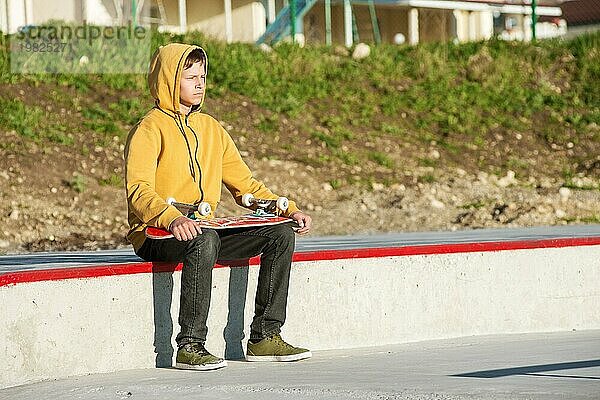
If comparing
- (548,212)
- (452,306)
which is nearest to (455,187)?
(548,212)

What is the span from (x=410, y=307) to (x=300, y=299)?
74 cm

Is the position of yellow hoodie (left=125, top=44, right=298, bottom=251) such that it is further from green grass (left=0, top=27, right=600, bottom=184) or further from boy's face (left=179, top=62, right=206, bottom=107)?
green grass (left=0, top=27, right=600, bottom=184)

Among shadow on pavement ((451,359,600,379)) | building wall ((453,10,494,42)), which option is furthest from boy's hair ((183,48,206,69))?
building wall ((453,10,494,42))

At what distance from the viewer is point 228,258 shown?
606 cm

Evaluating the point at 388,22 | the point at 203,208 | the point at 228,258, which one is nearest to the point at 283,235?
the point at 228,258

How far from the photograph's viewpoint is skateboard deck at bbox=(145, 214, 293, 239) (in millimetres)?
5656

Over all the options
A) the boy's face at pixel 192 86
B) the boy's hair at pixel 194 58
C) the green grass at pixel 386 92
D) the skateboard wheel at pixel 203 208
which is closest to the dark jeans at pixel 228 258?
the skateboard wheel at pixel 203 208

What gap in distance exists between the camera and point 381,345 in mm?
6785

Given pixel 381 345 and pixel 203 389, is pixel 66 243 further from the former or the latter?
pixel 203 389

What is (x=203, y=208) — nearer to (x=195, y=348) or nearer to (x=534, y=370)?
(x=195, y=348)

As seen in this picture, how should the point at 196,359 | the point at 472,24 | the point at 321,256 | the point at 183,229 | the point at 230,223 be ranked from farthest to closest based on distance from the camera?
the point at 472,24
the point at 321,256
the point at 230,223
the point at 196,359
the point at 183,229

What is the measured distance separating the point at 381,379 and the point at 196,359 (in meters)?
0.93

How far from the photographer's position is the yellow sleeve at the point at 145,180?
18.3ft

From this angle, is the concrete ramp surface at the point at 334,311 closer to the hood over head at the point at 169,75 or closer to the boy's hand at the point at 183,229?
the boy's hand at the point at 183,229
